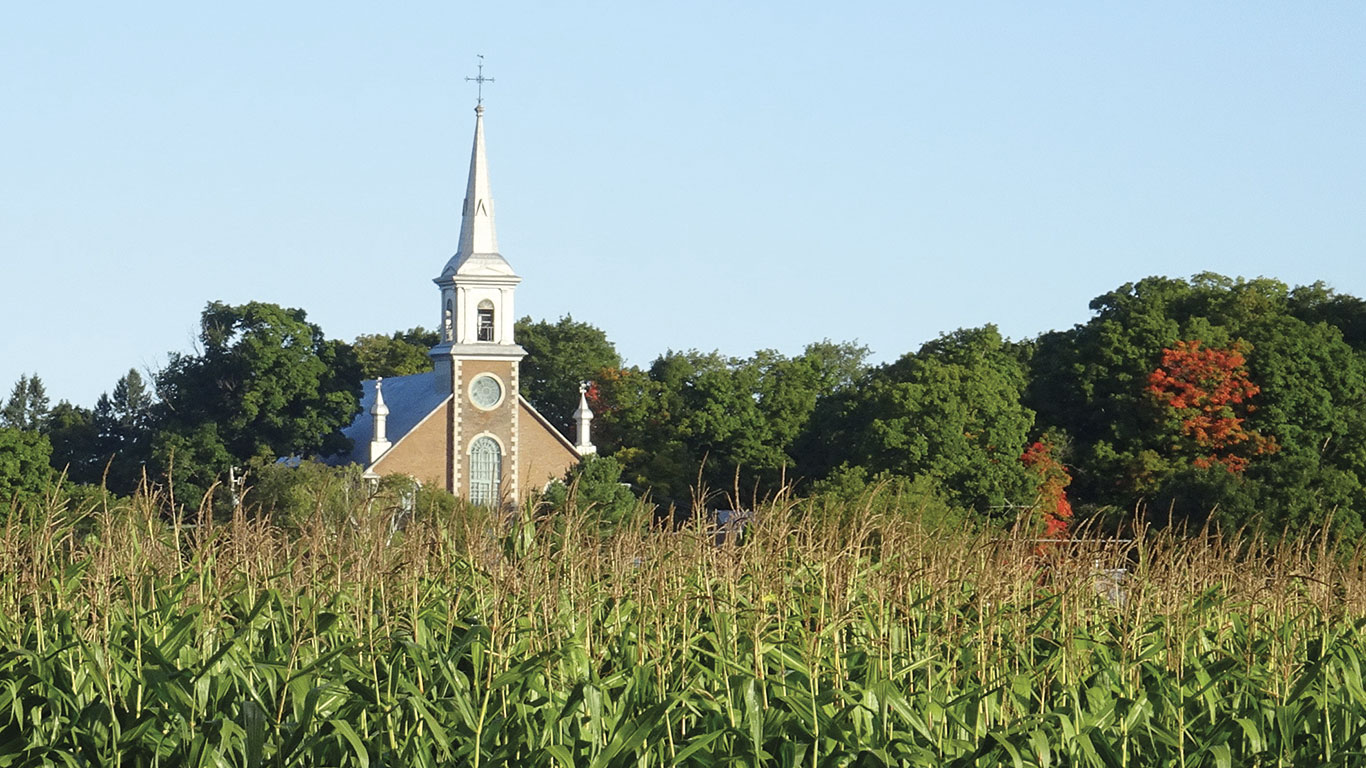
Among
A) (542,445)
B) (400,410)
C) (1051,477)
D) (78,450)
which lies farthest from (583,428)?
(1051,477)

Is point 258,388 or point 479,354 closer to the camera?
point 258,388

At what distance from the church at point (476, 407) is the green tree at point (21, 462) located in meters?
19.1

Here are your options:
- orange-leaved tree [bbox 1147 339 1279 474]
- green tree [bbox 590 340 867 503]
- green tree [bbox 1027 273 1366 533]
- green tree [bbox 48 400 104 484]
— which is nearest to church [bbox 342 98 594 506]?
green tree [bbox 590 340 867 503]

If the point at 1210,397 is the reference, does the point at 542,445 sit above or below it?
above

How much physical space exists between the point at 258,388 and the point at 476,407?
965 cm

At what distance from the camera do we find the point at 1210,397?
5222 cm

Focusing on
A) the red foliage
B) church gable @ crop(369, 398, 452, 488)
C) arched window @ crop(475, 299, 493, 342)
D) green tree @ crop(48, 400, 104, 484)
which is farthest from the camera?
arched window @ crop(475, 299, 493, 342)

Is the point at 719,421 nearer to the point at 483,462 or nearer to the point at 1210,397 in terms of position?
the point at 483,462

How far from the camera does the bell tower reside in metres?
71.1

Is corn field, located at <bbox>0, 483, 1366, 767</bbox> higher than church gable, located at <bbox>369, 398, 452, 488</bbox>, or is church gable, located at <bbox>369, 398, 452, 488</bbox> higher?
church gable, located at <bbox>369, 398, 452, 488</bbox>

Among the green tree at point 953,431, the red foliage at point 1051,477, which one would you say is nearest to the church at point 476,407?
the green tree at point 953,431

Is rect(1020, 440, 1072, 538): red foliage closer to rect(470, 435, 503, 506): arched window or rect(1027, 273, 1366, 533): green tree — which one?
rect(1027, 273, 1366, 533): green tree

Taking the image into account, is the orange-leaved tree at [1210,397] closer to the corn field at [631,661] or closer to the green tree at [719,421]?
the green tree at [719,421]

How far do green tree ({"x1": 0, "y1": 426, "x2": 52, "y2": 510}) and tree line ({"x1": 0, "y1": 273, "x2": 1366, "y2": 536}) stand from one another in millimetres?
80
